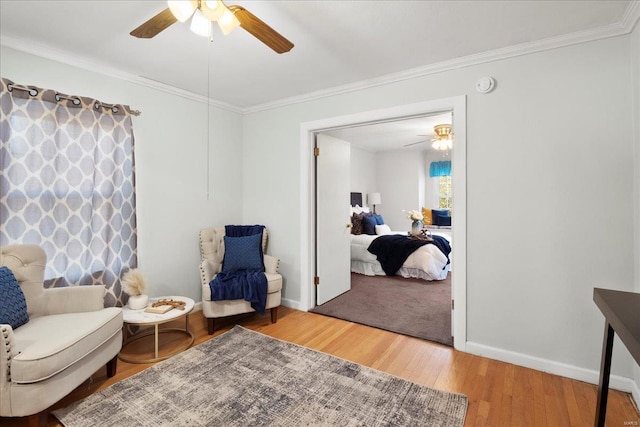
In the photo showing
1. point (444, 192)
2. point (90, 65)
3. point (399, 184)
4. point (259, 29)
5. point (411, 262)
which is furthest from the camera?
point (399, 184)

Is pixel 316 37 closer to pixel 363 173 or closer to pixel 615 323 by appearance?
pixel 615 323

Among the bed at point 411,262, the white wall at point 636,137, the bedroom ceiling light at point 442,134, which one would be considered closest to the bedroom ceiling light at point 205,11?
the white wall at point 636,137

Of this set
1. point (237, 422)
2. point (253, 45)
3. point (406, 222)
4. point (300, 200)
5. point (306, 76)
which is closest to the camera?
point (237, 422)

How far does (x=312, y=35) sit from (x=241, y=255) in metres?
2.15

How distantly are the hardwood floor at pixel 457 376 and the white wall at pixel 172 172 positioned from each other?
68cm

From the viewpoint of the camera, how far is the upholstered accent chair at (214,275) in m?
2.86

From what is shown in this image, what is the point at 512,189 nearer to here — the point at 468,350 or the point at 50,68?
the point at 468,350

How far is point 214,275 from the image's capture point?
10.7ft

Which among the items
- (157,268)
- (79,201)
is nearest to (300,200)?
(157,268)

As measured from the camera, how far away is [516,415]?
1.80m

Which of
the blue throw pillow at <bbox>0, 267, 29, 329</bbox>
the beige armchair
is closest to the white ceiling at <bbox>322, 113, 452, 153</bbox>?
the beige armchair

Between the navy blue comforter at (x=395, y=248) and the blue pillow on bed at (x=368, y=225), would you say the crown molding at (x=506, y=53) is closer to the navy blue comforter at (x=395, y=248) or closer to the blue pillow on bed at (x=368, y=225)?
the navy blue comforter at (x=395, y=248)

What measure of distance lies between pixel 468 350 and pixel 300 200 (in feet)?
7.06

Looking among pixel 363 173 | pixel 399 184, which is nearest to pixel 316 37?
pixel 363 173
